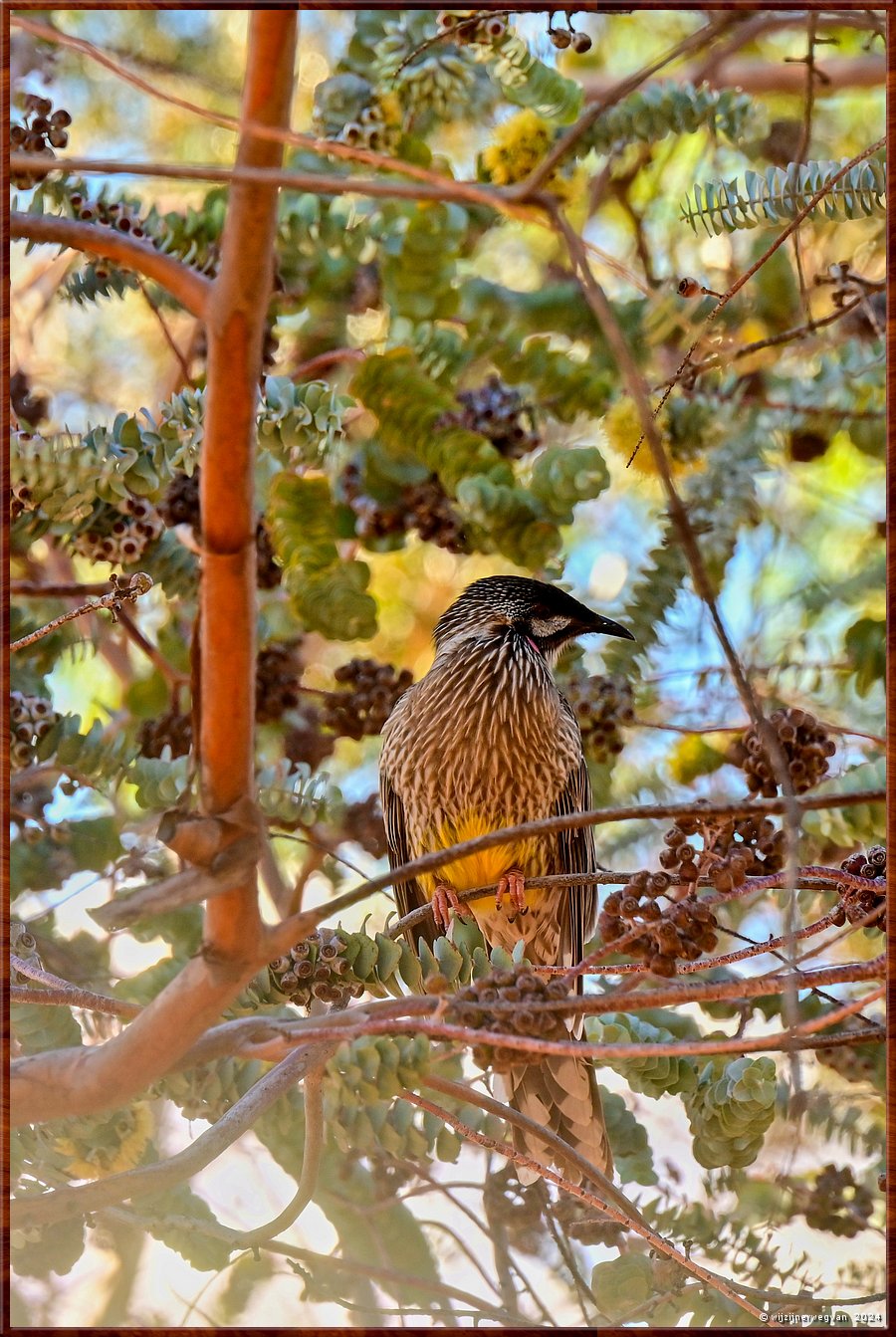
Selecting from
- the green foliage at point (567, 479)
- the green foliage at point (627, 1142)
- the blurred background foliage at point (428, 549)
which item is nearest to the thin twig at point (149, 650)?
the blurred background foliage at point (428, 549)

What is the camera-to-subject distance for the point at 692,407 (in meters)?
1.67

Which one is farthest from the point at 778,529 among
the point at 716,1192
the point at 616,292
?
the point at 716,1192

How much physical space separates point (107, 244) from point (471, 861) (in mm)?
861

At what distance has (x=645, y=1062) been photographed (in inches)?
50.8

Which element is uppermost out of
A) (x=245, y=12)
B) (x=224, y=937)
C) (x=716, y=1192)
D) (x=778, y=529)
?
(x=245, y=12)

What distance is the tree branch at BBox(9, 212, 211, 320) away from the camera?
1.31 m

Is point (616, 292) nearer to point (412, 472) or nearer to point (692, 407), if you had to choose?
point (692, 407)

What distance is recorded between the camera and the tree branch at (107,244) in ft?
4.29

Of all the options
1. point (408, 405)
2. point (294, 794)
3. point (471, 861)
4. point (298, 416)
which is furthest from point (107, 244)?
point (471, 861)

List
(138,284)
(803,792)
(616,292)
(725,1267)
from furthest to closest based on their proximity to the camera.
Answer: (616,292) < (138,284) < (803,792) < (725,1267)

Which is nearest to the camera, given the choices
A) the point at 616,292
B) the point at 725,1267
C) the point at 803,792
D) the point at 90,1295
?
the point at 90,1295

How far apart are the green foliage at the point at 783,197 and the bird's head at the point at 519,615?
504 millimetres

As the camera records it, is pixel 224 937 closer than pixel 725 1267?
Yes

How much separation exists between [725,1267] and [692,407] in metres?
1.02
